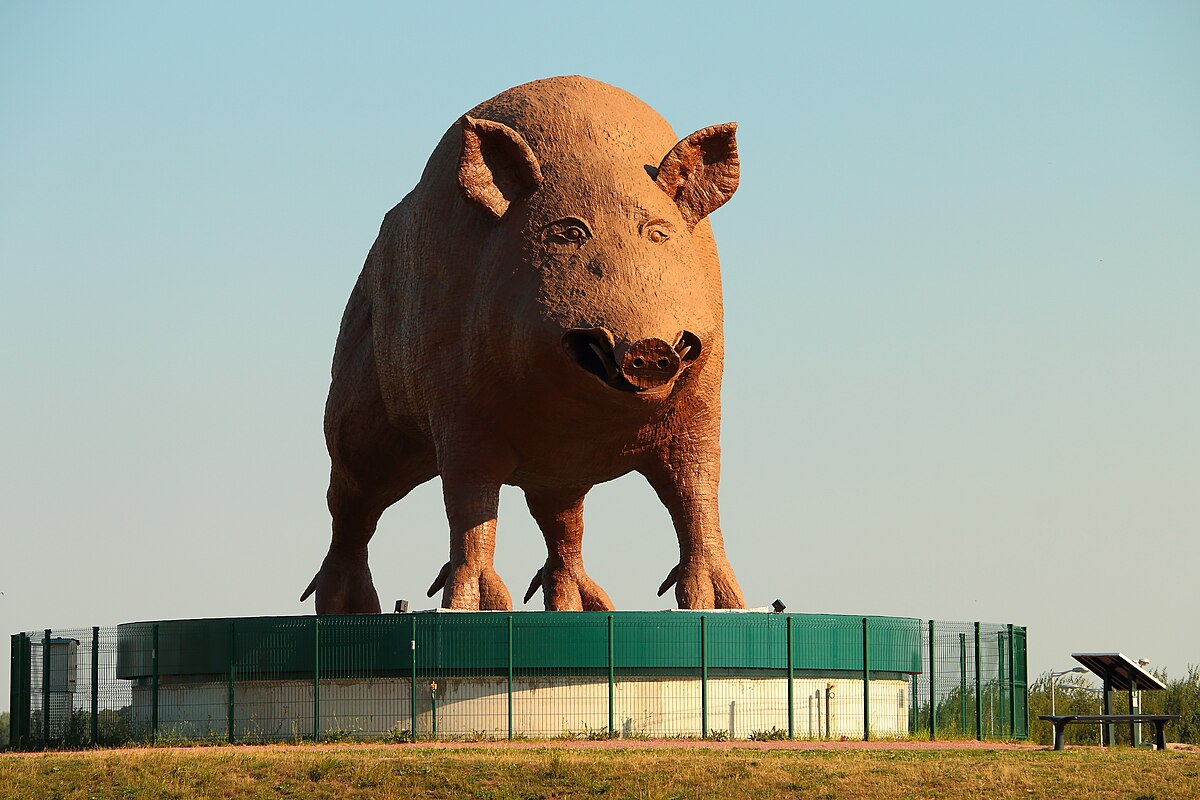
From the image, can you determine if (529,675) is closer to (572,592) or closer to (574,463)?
(574,463)

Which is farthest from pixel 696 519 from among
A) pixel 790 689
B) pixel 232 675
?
pixel 232 675

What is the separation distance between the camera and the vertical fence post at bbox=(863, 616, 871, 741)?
81.0ft

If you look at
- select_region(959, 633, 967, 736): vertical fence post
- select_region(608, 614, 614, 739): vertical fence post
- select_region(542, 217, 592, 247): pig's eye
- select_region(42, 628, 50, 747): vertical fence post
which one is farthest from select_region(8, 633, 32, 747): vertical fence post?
select_region(959, 633, 967, 736): vertical fence post

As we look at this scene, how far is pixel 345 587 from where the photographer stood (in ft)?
97.6

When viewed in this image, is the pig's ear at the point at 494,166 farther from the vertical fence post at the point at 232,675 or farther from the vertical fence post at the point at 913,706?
the vertical fence post at the point at 913,706

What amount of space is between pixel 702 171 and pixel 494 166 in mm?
2395

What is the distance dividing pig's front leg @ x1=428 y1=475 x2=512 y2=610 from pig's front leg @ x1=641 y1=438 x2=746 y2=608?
6.73 ft

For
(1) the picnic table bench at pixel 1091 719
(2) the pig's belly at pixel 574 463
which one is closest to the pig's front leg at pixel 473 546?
(2) the pig's belly at pixel 574 463

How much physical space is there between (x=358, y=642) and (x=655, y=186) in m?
6.18

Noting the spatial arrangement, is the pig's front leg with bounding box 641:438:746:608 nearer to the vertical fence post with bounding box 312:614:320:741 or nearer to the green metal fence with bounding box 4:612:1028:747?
the green metal fence with bounding box 4:612:1028:747

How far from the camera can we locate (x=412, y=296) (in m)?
25.0

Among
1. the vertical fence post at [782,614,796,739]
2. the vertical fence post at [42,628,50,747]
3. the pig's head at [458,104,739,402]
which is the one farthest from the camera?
the vertical fence post at [42,628,50,747]

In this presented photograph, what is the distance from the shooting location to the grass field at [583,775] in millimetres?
20797

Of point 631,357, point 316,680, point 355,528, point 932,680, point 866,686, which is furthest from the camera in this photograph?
point 355,528
